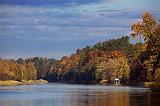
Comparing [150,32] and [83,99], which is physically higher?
[150,32]

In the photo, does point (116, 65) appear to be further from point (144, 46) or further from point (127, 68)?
point (144, 46)

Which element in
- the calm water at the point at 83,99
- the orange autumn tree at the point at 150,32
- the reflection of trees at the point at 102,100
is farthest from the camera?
the orange autumn tree at the point at 150,32

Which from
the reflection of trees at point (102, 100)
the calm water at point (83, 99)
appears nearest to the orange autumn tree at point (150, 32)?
the calm water at point (83, 99)

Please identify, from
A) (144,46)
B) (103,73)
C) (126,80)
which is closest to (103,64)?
(103,73)

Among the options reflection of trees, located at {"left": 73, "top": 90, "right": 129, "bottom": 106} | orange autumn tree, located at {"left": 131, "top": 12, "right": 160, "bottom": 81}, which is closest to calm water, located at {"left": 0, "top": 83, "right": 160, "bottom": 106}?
reflection of trees, located at {"left": 73, "top": 90, "right": 129, "bottom": 106}

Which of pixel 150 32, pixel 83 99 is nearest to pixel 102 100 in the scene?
pixel 83 99

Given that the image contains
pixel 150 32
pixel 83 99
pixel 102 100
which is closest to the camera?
pixel 102 100

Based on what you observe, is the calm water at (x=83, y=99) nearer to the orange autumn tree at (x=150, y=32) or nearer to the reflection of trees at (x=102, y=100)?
the reflection of trees at (x=102, y=100)

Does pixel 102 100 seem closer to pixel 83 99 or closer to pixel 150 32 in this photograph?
pixel 83 99

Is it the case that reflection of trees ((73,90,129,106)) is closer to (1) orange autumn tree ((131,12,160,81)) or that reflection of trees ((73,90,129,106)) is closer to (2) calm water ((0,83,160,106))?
(2) calm water ((0,83,160,106))

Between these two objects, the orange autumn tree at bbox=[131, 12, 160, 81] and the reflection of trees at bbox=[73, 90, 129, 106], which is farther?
the orange autumn tree at bbox=[131, 12, 160, 81]

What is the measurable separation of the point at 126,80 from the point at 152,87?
72.9 metres

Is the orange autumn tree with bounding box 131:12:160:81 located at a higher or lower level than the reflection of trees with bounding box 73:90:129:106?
higher

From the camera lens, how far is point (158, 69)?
102 metres
